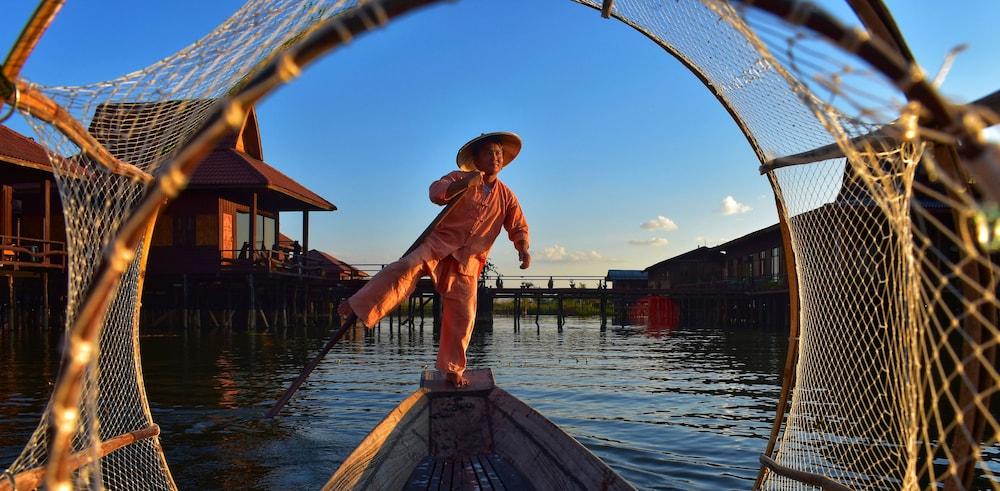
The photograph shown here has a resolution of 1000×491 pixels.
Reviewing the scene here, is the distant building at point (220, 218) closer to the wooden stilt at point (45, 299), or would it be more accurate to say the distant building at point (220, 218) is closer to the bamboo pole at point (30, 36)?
the wooden stilt at point (45, 299)

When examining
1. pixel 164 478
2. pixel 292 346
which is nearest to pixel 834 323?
pixel 164 478

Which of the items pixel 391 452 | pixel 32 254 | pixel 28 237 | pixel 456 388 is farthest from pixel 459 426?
pixel 28 237

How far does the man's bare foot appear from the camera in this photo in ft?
16.4

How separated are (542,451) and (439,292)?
5.31ft

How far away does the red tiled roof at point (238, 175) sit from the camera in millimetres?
21266

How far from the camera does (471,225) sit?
526cm

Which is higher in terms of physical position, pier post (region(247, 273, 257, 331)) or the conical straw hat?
the conical straw hat

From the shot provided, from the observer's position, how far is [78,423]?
132 inches

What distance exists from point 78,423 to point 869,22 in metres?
3.78

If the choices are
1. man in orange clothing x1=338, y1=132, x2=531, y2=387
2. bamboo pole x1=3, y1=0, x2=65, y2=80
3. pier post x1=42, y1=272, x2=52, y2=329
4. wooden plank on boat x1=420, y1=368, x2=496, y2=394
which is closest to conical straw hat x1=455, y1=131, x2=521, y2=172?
man in orange clothing x1=338, y1=132, x2=531, y2=387

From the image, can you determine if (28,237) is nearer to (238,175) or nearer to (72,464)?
(238,175)

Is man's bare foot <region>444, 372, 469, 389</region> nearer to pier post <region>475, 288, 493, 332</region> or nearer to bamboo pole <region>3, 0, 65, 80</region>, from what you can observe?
bamboo pole <region>3, 0, 65, 80</region>

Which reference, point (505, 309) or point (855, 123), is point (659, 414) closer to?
point (855, 123)

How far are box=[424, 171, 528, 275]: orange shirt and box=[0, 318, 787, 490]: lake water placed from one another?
2.07 metres
